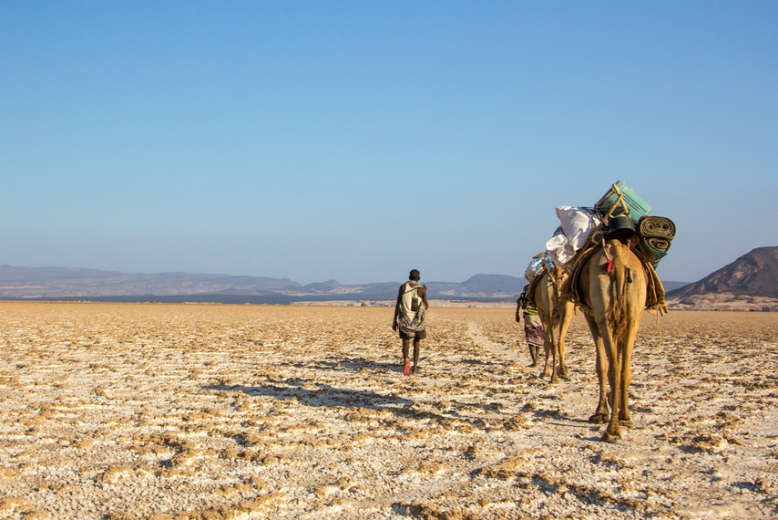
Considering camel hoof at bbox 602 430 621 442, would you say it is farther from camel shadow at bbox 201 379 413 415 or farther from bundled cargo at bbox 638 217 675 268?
camel shadow at bbox 201 379 413 415

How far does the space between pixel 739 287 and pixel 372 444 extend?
14723 centimetres

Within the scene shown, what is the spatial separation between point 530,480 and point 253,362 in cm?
928

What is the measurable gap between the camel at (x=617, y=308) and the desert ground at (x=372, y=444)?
1.59 feet

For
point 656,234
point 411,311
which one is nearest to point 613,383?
point 656,234

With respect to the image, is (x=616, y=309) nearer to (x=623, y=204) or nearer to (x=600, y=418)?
(x=623, y=204)

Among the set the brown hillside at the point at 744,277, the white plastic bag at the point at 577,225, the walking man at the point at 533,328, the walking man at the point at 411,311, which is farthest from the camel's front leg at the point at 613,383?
the brown hillside at the point at 744,277

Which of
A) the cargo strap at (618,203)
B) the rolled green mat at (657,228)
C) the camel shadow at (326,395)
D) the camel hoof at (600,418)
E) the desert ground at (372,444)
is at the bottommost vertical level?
the camel shadow at (326,395)

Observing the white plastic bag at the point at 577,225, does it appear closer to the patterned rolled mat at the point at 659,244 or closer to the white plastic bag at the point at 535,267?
the patterned rolled mat at the point at 659,244

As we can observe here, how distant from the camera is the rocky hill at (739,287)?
102 meters

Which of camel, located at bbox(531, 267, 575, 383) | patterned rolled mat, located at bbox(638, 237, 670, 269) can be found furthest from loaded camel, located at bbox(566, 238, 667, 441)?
camel, located at bbox(531, 267, 575, 383)

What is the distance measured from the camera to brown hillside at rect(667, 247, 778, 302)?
426ft

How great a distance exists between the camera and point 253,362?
1310 centimetres

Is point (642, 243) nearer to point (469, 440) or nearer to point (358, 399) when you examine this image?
point (469, 440)

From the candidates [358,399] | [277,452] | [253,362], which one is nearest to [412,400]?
[358,399]
